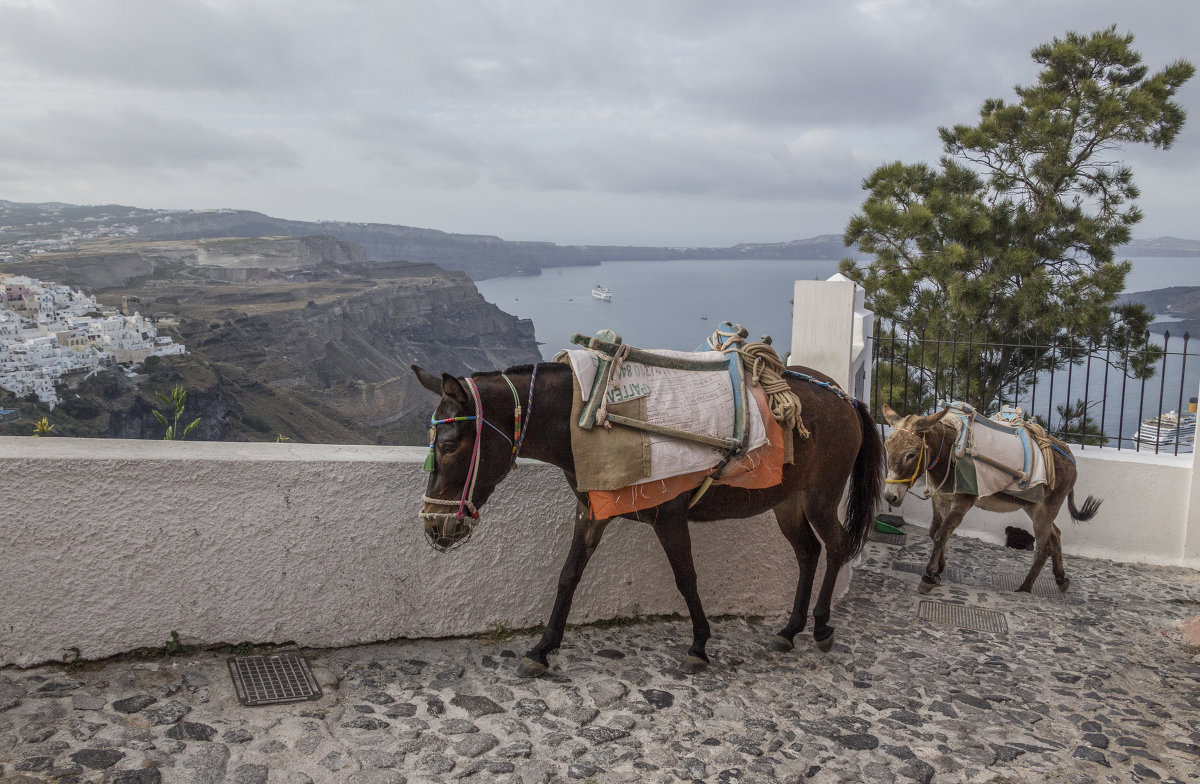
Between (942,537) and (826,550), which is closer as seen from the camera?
(826,550)

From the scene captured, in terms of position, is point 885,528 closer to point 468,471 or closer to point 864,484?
point 864,484

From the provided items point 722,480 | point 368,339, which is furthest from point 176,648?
point 368,339

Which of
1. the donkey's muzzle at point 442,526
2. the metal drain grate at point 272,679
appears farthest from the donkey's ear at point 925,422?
the metal drain grate at point 272,679

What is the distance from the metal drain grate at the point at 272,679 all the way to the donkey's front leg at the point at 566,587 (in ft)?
3.22

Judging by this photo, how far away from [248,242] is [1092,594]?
208 ft

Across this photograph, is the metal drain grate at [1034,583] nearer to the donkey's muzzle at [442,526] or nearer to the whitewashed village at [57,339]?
the donkey's muzzle at [442,526]

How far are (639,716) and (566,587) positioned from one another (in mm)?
680

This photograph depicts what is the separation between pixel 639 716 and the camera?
3758 millimetres

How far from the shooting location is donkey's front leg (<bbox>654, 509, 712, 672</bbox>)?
3.95m

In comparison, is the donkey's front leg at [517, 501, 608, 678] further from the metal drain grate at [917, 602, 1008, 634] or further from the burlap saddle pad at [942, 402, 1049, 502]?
the burlap saddle pad at [942, 402, 1049, 502]

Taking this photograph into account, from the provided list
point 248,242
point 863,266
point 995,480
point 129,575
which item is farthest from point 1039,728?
point 248,242

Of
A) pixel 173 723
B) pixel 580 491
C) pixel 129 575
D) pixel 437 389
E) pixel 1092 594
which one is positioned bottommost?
pixel 1092 594

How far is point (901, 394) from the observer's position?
12.8m

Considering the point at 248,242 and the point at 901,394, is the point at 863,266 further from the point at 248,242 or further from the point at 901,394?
the point at 248,242
